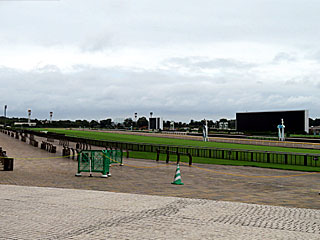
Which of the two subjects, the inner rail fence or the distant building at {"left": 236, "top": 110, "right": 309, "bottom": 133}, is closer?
the inner rail fence

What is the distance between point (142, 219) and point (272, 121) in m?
65.3

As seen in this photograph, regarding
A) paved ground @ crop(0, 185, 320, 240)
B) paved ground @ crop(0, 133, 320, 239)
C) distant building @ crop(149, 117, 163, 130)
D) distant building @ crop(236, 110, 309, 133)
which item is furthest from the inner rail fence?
distant building @ crop(149, 117, 163, 130)

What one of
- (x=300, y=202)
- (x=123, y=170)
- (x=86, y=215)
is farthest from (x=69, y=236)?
(x=123, y=170)

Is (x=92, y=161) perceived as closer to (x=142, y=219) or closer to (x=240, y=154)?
(x=142, y=219)

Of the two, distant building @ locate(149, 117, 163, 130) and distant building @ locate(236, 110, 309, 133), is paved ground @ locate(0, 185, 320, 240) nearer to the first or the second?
distant building @ locate(236, 110, 309, 133)

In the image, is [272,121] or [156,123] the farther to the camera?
[156,123]

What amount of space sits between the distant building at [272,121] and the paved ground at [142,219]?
5826cm

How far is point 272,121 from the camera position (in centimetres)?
6875

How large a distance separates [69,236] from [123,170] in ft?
36.9

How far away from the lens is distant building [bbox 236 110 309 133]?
63656 millimetres

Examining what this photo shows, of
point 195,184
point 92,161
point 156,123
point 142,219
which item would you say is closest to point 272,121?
point 156,123

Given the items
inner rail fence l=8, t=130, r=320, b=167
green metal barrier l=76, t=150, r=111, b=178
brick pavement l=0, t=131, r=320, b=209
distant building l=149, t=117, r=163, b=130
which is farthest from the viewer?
distant building l=149, t=117, r=163, b=130

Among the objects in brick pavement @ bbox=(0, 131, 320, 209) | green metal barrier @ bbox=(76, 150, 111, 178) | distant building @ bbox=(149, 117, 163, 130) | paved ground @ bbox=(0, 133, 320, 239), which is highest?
distant building @ bbox=(149, 117, 163, 130)

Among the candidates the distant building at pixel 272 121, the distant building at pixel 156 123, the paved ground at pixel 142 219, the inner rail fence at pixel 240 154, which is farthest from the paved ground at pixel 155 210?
the distant building at pixel 156 123
